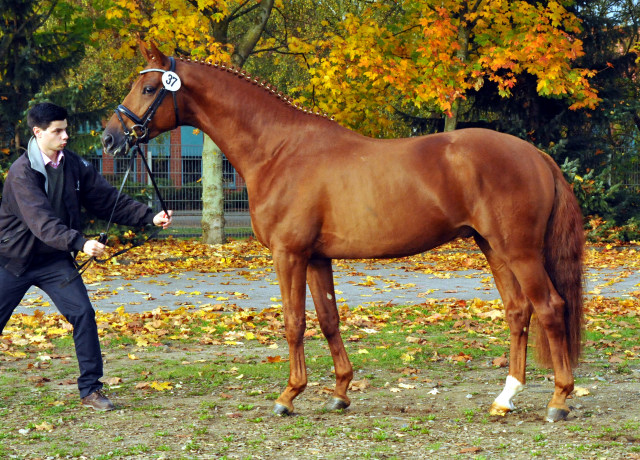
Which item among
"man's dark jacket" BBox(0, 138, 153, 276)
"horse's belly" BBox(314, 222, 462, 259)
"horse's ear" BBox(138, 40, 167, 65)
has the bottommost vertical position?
"horse's belly" BBox(314, 222, 462, 259)

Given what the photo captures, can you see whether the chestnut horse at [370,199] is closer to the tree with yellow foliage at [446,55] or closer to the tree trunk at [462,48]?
the tree with yellow foliage at [446,55]

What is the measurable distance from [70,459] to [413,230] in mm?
2546

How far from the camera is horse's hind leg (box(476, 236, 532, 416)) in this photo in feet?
18.5

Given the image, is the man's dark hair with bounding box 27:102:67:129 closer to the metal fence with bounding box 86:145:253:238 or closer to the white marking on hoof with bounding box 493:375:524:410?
the white marking on hoof with bounding box 493:375:524:410

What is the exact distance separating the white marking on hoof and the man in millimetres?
2664

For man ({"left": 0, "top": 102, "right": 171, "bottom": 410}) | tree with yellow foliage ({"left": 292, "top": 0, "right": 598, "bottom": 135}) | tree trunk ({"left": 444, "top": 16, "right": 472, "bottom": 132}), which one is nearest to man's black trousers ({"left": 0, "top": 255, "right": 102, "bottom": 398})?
man ({"left": 0, "top": 102, "right": 171, "bottom": 410})

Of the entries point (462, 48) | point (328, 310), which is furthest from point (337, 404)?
point (462, 48)

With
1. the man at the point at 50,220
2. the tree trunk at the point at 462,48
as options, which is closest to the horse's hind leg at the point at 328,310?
the man at the point at 50,220

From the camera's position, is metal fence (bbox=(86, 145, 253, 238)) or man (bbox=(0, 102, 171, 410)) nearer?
man (bbox=(0, 102, 171, 410))

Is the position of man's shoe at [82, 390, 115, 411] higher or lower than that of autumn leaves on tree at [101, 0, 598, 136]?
lower

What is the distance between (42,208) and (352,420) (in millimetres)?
2530

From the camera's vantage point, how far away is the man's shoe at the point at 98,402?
5695 millimetres

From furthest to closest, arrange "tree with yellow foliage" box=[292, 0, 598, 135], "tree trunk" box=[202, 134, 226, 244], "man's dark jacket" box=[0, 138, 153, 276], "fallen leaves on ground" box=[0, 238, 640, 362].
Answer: "tree trunk" box=[202, 134, 226, 244], "tree with yellow foliage" box=[292, 0, 598, 135], "fallen leaves on ground" box=[0, 238, 640, 362], "man's dark jacket" box=[0, 138, 153, 276]

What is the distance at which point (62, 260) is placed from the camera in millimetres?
5836
